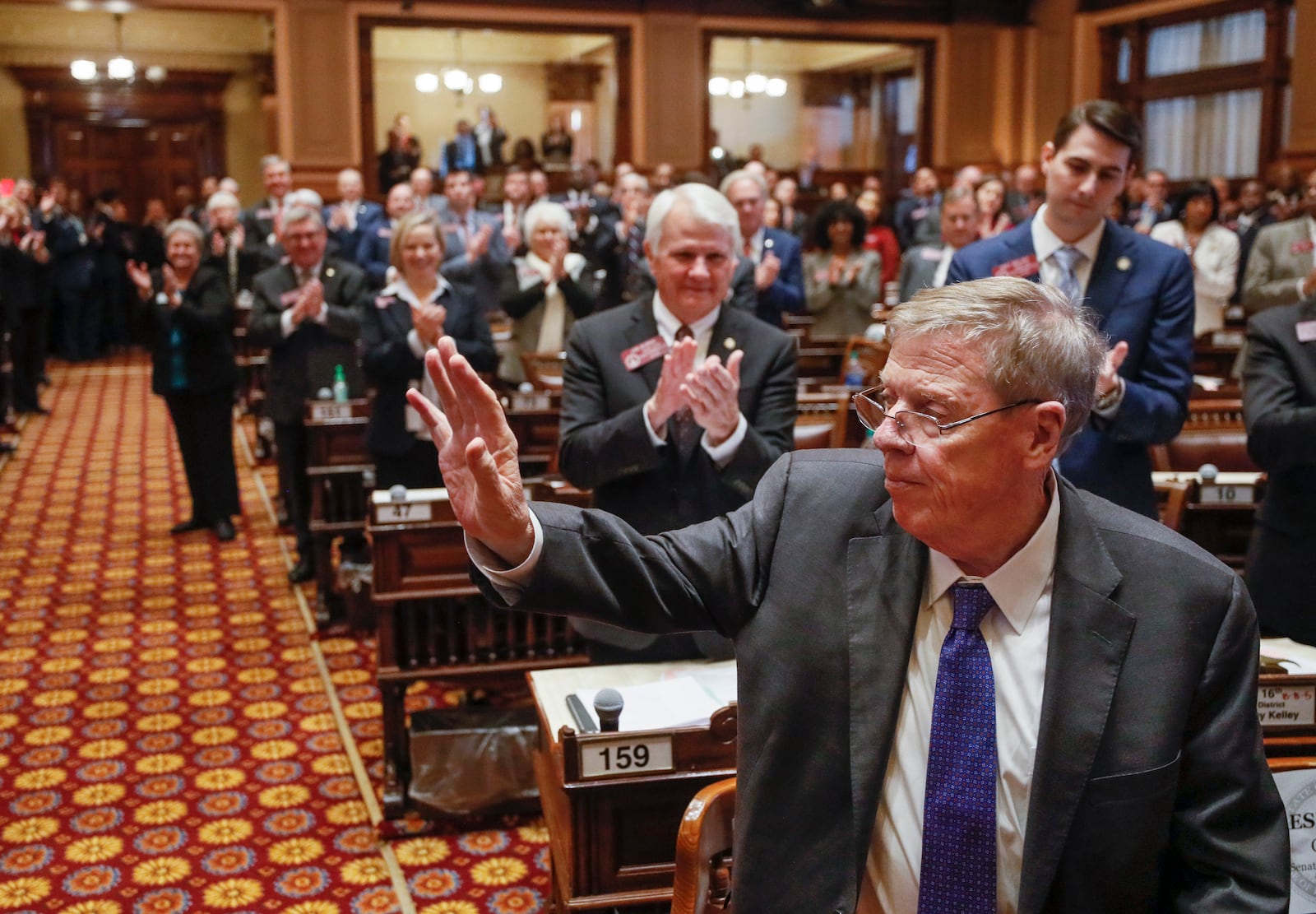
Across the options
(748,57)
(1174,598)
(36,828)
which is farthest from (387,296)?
(748,57)

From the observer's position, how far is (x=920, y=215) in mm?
11594

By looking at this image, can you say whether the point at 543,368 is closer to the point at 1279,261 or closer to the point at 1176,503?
the point at 1176,503

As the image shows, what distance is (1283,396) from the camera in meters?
2.54

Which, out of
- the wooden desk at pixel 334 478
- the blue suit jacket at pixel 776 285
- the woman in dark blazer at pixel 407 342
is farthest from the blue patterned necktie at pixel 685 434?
the wooden desk at pixel 334 478

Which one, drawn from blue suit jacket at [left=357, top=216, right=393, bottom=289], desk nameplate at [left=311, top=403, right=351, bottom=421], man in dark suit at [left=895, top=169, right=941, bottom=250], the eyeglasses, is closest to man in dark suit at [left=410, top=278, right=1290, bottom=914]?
the eyeglasses

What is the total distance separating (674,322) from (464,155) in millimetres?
14400

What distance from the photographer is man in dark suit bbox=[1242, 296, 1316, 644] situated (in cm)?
249

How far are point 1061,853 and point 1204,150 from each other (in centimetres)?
1427

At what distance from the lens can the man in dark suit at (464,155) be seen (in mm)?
16109

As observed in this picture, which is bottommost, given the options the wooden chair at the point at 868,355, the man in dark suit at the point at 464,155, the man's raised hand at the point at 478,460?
the wooden chair at the point at 868,355

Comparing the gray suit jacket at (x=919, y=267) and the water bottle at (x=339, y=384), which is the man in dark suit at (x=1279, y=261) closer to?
the gray suit jacket at (x=919, y=267)

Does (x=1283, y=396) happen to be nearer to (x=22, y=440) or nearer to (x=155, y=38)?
(x=22, y=440)

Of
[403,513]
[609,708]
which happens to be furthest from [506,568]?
[403,513]

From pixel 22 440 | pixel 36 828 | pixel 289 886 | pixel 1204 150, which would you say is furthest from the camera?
pixel 1204 150
